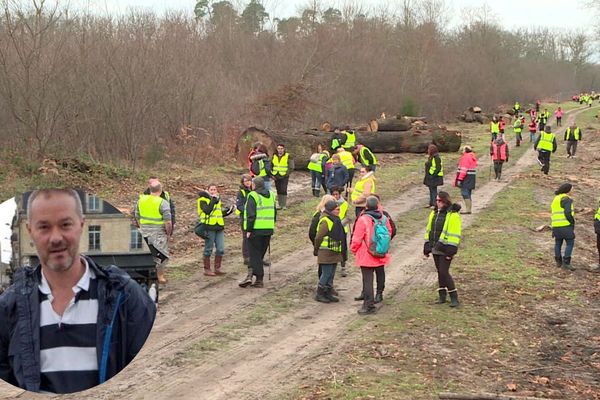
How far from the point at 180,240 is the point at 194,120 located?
13959 millimetres

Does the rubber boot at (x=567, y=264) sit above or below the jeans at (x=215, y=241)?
below

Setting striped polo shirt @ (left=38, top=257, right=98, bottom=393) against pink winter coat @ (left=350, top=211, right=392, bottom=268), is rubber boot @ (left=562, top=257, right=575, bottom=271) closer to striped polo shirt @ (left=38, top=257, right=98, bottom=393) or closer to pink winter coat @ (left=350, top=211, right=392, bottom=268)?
pink winter coat @ (left=350, top=211, right=392, bottom=268)

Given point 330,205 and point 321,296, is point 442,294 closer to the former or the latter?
point 321,296

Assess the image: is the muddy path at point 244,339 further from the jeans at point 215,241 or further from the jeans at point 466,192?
the jeans at point 466,192

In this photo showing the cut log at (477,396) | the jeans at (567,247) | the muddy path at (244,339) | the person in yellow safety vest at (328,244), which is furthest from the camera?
the jeans at (567,247)

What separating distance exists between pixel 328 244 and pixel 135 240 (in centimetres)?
906

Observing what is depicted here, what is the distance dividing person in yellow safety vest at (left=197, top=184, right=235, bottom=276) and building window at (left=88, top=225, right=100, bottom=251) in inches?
400

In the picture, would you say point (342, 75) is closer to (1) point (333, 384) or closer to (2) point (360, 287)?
(2) point (360, 287)

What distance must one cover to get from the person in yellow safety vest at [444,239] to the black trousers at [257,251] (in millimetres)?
2701

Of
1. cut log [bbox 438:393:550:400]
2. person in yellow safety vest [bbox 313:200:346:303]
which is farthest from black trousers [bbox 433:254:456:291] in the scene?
cut log [bbox 438:393:550:400]

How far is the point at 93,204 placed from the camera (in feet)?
4.91

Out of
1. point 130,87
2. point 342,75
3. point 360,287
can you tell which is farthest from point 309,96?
point 360,287

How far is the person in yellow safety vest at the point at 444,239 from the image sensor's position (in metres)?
10.4

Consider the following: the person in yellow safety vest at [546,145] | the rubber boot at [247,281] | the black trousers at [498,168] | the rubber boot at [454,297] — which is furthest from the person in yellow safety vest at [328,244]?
the person in yellow safety vest at [546,145]
